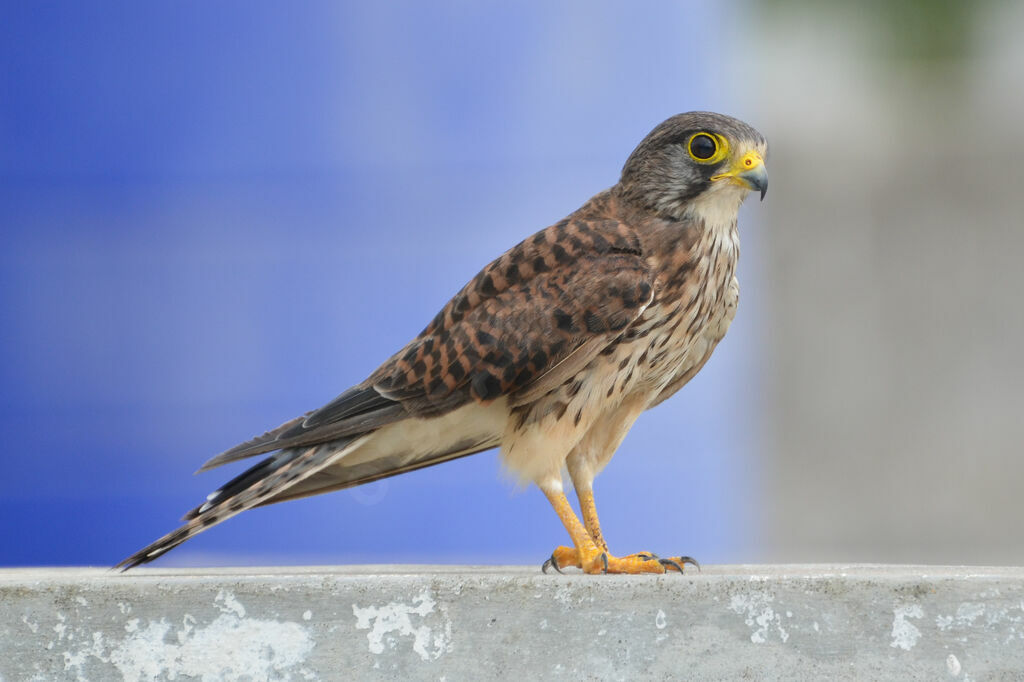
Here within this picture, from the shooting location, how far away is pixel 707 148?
2338mm

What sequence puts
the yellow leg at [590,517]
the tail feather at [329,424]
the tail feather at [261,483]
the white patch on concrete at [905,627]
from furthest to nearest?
the yellow leg at [590,517]
the tail feather at [329,424]
the tail feather at [261,483]
the white patch on concrete at [905,627]

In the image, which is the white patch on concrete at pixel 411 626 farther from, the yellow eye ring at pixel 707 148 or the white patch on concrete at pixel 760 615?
the yellow eye ring at pixel 707 148

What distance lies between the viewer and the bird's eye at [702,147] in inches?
91.9

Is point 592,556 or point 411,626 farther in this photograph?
point 592,556

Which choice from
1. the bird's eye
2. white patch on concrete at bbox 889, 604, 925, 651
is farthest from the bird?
white patch on concrete at bbox 889, 604, 925, 651

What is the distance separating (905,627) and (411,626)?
0.69 metres

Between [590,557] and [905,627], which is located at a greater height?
[590,557]

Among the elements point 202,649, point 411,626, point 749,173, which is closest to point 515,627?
point 411,626

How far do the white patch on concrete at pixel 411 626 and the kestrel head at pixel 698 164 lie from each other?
0.98m

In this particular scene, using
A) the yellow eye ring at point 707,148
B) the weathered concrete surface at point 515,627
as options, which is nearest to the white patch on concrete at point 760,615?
the weathered concrete surface at point 515,627

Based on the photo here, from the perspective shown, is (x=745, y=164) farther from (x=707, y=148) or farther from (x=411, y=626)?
(x=411, y=626)

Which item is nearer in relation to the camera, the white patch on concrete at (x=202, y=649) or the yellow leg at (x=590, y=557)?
the white patch on concrete at (x=202, y=649)

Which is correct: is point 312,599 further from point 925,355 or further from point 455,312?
point 925,355

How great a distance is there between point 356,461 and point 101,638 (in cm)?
74
